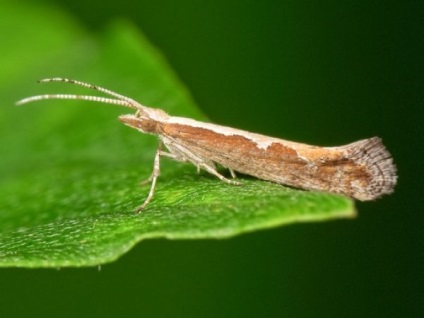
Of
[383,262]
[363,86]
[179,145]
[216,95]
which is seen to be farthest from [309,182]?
[216,95]

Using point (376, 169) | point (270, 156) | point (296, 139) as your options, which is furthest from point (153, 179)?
point (296, 139)

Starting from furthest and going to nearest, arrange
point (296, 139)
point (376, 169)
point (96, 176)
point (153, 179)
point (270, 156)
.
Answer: point (296, 139), point (96, 176), point (270, 156), point (153, 179), point (376, 169)

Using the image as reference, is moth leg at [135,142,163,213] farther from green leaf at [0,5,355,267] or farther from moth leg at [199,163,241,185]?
moth leg at [199,163,241,185]

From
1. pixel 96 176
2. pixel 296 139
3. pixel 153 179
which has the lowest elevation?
pixel 153 179

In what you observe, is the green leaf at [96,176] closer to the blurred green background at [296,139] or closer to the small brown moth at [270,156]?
the small brown moth at [270,156]

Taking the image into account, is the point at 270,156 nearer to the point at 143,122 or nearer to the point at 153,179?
the point at 153,179

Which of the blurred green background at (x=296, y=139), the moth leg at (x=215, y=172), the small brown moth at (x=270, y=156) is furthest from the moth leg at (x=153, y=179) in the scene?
the blurred green background at (x=296, y=139)

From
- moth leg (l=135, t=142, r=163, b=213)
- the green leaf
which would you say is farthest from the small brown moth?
the green leaf
